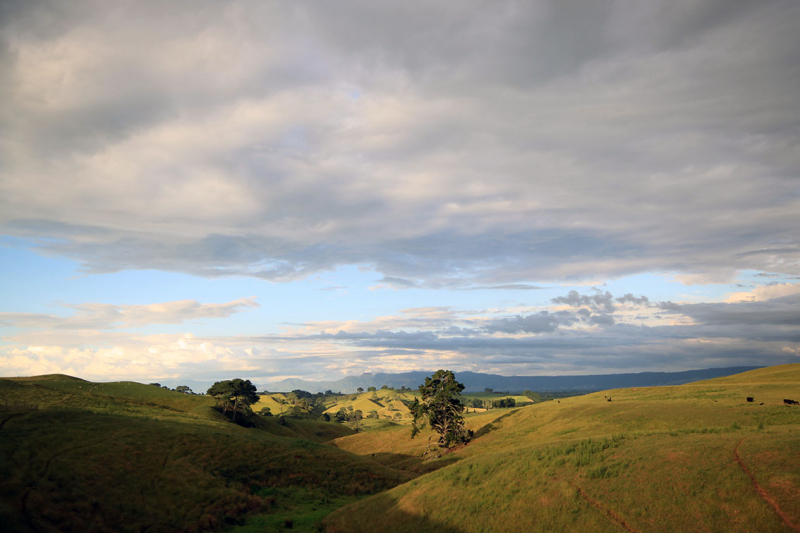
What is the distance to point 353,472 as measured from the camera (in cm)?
5675

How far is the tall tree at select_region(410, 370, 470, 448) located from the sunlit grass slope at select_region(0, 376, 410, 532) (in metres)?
18.0

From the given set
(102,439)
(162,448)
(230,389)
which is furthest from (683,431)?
(230,389)

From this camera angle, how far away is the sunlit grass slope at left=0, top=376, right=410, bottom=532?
34625 mm

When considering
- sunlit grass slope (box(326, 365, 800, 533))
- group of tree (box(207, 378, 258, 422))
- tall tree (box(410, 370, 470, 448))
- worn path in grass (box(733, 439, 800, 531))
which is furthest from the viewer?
group of tree (box(207, 378, 258, 422))

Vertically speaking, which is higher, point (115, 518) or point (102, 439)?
point (102, 439)

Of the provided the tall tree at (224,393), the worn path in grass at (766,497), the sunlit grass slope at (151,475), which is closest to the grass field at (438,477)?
the worn path in grass at (766,497)

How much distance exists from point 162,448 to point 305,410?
15336 centimetres

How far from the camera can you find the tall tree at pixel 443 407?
76.6m

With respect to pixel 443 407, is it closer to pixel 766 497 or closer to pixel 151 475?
pixel 151 475

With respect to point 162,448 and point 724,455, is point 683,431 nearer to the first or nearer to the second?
point 724,455

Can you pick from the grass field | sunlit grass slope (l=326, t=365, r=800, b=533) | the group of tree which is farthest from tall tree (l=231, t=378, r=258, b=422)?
sunlit grass slope (l=326, t=365, r=800, b=533)

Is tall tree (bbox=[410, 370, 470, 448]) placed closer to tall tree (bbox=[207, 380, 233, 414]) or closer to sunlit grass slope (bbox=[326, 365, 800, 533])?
sunlit grass slope (bbox=[326, 365, 800, 533])

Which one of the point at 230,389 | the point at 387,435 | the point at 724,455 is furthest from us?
the point at 230,389

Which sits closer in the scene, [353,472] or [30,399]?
[353,472]
